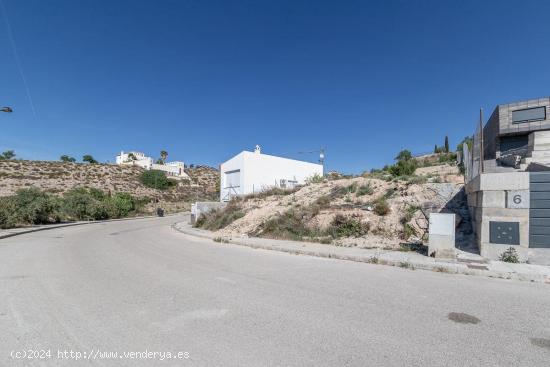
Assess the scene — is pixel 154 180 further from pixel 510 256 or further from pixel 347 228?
pixel 510 256

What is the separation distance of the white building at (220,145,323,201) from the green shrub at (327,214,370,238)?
16764mm

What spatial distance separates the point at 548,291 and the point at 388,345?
5.00 meters

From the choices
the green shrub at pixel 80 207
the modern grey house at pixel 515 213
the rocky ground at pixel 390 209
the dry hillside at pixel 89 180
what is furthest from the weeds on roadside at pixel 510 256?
the dry hillside at pixel 89 180

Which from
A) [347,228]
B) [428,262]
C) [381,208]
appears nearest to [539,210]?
[428,262]

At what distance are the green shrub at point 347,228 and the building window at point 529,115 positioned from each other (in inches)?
1036

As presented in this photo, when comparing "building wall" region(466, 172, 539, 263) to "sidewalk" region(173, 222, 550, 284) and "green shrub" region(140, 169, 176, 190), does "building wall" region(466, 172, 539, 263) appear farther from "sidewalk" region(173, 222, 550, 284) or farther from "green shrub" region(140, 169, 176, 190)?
"green shrub" region(140, 169, 176, 190)

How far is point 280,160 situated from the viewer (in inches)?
1357

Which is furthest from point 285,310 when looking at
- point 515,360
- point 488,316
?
point 488,316

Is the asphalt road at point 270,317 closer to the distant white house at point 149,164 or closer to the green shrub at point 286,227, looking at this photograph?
the green shrub at point 286,227

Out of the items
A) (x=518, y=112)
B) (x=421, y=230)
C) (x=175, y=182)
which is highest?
(x=518, y=112)

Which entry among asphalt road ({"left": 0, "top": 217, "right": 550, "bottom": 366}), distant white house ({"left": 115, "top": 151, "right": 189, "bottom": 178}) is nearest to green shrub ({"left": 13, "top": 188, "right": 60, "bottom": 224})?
asphalt road ({"left": 0, "top": 217, "right": 550, "bottom": 366})

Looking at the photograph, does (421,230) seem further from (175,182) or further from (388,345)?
(175,182)

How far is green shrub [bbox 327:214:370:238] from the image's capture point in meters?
12.7

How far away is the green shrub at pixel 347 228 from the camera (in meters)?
12.7
